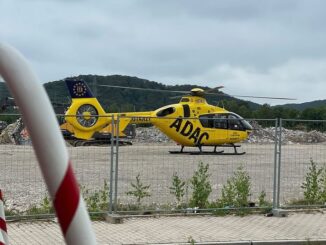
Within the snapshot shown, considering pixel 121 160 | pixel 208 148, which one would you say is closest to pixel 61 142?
pixel 121 160

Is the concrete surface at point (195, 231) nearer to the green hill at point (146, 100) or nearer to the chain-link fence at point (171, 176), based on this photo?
the chain-link fence at point (171, 176)

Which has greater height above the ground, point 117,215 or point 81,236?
point 81,236

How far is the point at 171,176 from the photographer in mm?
15836

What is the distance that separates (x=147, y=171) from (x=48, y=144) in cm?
1544

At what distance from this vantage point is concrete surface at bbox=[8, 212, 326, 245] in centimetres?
791

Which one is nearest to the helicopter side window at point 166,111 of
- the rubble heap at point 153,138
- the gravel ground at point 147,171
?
the rubble heap at point 153,138

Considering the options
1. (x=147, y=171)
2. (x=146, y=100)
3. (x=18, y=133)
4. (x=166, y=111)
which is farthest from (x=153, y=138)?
(x=146, y=100)

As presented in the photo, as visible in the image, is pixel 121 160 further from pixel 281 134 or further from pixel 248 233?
pixel 248 233

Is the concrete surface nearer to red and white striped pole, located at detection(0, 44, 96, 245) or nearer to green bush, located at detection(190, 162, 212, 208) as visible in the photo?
A: green bush, located at detection(190, 162, 212, 208)

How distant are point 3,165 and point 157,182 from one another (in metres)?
4.80

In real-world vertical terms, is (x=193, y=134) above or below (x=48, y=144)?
below

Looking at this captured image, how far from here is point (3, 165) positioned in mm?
16078

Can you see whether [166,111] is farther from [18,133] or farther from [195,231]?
[195,231]

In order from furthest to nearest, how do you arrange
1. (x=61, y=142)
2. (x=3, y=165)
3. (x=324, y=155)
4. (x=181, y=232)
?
(x=3, y=165) < (x=324, y=155) < (x=181, y=232) < (x=61, y=142)
